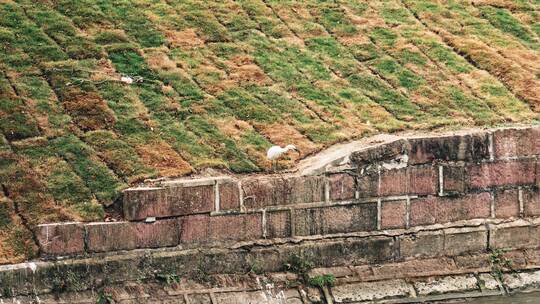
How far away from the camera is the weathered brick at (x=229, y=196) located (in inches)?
708

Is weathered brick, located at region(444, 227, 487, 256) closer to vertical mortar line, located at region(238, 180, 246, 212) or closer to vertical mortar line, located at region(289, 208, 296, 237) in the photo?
vertical mortar line, located at region(289, 208, 296, 237)

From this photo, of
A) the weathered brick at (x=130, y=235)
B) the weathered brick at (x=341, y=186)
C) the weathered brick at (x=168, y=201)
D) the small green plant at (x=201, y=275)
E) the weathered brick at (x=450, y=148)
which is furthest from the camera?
the weathered brick at (x=450, y=148)

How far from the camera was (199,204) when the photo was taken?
58.7 ft

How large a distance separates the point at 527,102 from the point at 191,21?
5.97 m

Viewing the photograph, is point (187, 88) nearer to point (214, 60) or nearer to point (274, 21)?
point (214, 60)

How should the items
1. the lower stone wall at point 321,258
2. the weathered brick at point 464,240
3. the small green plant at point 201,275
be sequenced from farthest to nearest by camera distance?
1. the weathered brick at point 464,240
2. the small green plant at point 201,275
3. the lower stone wall at point 321,258

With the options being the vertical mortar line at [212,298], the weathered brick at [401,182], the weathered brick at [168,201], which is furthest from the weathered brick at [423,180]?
the vertical mortar line at [212,298]

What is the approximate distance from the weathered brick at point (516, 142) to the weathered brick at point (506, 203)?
62 centimetres

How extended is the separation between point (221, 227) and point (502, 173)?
4.74 m

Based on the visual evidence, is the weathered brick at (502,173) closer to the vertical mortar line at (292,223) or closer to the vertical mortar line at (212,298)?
the vertical mortar line at (292,223)

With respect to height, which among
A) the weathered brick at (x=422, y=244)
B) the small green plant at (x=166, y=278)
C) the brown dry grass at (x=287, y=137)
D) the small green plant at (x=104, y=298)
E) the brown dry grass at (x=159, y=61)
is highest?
the brown dry grass at (x=159, y=61)

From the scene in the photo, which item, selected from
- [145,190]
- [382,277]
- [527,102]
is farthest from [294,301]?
[527,102]

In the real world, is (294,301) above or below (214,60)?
below

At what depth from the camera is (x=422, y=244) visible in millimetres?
19156
